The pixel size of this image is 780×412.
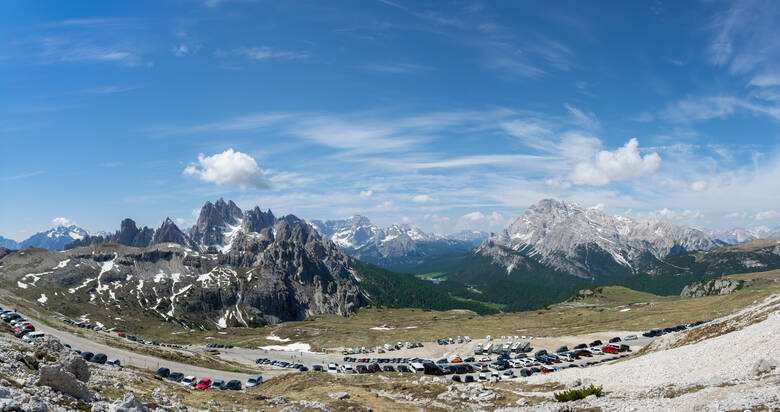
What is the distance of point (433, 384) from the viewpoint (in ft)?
175

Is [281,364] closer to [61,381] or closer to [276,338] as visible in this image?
[276,338]

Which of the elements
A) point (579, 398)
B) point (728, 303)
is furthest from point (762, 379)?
point (728, 303)

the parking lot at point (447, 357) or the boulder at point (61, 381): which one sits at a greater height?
the boulder at point (61, 381)

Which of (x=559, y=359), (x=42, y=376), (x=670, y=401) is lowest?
(x=559, y=359)

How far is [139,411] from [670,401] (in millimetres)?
39077

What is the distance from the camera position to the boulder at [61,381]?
2409cm

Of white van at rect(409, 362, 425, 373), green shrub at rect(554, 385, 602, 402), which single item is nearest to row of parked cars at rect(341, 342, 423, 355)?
white van at rect(409, 362, 425, 373)

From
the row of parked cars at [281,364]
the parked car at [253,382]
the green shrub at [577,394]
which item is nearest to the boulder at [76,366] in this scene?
the green shrub at [577,394]

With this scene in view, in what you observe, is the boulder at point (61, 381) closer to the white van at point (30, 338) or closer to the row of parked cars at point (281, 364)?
the white van at point (30, 338)

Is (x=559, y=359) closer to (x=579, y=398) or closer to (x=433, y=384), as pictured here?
(x=433, y=384)

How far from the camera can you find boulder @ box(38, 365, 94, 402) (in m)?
24.1

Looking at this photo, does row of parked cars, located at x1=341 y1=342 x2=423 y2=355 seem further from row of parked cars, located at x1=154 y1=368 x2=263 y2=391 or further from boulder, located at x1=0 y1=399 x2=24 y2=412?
boulder, located at x1=0 y1=399 x2=24 y2=412

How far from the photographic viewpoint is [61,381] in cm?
2472

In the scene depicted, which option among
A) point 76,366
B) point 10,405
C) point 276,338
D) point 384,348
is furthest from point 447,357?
point 10,405
